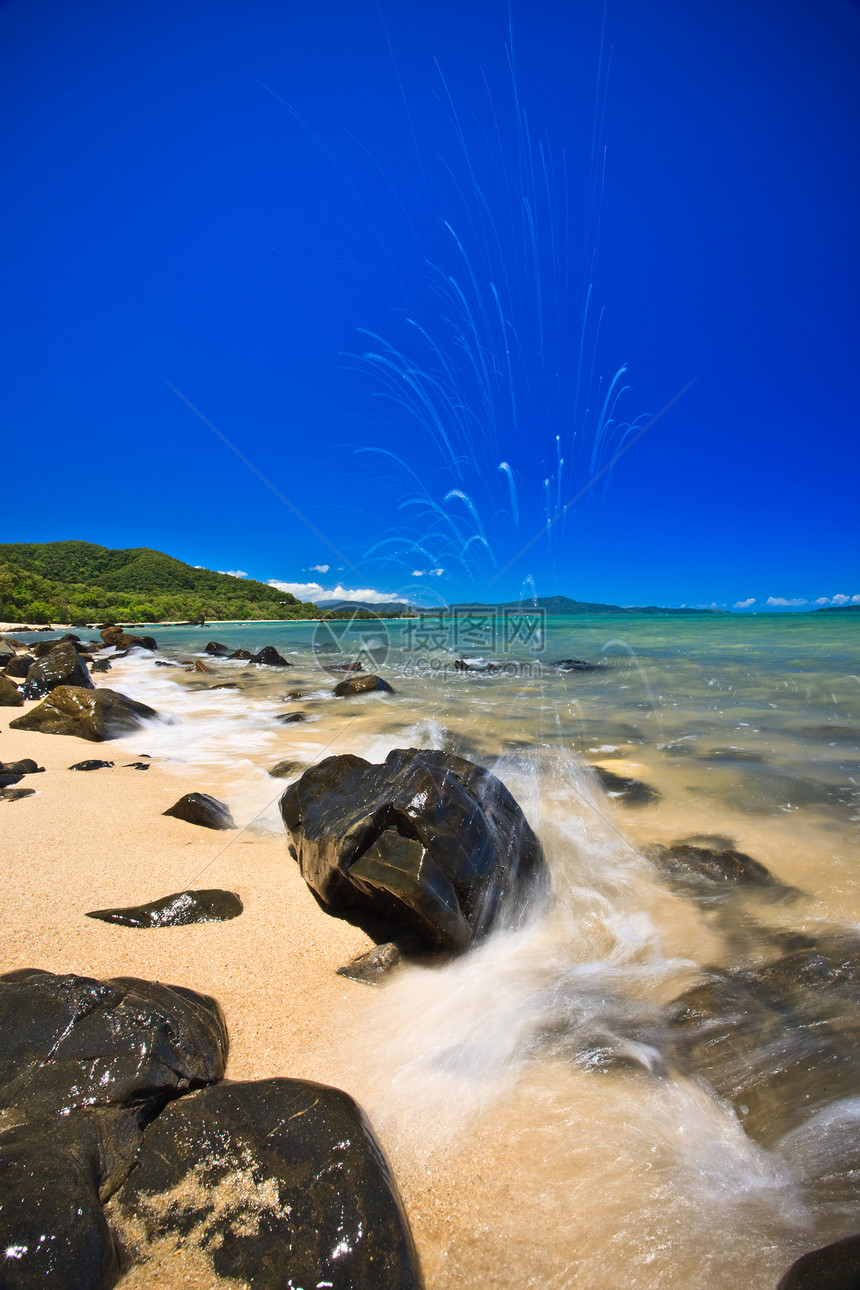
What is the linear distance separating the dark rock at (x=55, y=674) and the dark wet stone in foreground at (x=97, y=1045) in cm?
1134

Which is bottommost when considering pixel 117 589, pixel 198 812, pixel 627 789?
pixel 627 789

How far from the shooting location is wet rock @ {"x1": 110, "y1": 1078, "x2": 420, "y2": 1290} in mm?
1521

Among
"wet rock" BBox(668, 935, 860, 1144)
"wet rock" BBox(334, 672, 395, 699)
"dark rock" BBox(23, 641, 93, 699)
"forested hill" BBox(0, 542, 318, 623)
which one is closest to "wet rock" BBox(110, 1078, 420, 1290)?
"wet rock" BBox(668, 935, 860, 1144)

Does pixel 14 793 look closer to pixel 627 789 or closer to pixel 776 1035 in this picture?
pixel 776 1035

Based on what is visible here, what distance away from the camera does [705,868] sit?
15.6 feet

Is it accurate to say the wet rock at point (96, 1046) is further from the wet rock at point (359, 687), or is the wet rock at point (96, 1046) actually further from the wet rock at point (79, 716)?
the wet rock at point (359, 687)

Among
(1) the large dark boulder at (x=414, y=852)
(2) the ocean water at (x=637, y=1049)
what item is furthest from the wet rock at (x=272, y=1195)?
(1) the large dark boulder at (x=414, y=852)

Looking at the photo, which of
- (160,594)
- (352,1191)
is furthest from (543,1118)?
(160,594)

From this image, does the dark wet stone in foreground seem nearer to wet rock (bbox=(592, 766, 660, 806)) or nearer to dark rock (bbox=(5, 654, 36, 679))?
wet rock (bbox=(592, 766, 660, 806))

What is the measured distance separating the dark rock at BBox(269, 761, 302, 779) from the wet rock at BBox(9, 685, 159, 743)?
3304 mm

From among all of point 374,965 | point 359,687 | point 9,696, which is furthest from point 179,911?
point 359,687

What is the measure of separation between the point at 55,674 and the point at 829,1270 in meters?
14.5

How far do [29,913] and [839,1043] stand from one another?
4761 mm

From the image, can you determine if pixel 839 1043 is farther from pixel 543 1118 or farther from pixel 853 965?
pixel 543 1118
